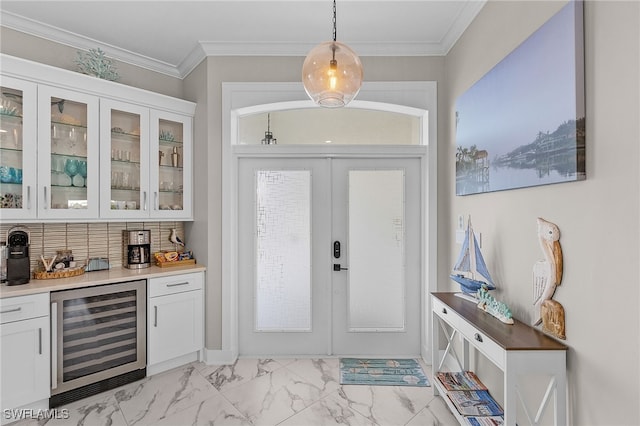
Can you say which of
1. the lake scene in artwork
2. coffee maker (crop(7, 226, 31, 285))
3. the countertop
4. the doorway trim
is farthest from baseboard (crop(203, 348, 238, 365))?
the lake scene in artwork

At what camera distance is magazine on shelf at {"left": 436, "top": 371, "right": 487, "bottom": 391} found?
214cm

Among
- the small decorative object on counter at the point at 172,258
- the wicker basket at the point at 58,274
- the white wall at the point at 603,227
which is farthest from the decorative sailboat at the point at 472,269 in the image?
the wicker basket at the point at 58,274

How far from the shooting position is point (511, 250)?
1.93 metres

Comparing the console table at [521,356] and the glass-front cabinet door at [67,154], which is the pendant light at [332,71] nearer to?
the console table at [521,356]

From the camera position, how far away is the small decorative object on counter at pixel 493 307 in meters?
1.75

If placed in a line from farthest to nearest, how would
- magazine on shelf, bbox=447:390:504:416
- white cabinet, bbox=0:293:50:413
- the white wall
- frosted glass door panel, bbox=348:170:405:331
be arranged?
frosted glass door panel, bbox=348:170:405:331 < white cabinet, bbox=0:293:50:413 < magazine on shelf, bbox=447:390:504:416 < the white wall

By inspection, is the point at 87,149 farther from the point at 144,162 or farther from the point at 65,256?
the point at 65,256

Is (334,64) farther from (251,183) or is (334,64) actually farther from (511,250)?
(251,183)

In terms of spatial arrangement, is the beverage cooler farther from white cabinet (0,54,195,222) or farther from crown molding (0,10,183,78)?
crown molding (0,10,183,78)

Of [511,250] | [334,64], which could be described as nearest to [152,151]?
[334,64]

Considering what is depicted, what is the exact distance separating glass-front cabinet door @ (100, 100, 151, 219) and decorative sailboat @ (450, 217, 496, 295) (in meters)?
2.70

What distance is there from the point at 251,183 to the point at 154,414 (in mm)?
1972

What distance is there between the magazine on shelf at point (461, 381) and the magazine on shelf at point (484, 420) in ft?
0.93

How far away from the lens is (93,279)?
8.29ft
